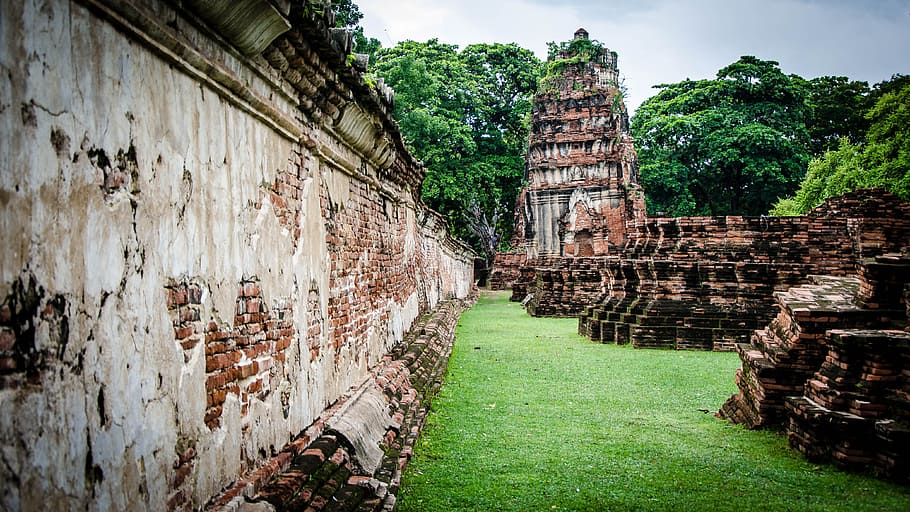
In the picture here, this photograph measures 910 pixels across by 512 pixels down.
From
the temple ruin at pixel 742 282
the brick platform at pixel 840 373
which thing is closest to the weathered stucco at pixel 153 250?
the brick platform at pixel 840 373

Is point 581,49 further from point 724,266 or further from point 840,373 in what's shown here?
point 840,373

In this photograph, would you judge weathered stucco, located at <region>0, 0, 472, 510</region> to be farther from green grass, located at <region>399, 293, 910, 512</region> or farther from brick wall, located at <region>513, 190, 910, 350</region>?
brick wall, located at <region>513, 190, 910, 350</region>

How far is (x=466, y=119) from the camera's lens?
31.7 meters

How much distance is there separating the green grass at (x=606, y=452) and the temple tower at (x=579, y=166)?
17.1 metres

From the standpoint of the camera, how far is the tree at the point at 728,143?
3050 centimetres

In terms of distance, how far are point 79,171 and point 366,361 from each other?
4.13 meters

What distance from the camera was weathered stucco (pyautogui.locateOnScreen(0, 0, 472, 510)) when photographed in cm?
175

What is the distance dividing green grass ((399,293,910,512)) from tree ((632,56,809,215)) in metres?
24.2

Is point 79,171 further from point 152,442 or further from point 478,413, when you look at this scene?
point 478,413

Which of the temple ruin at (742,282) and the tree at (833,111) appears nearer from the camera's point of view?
the temple ruin at (742,282)

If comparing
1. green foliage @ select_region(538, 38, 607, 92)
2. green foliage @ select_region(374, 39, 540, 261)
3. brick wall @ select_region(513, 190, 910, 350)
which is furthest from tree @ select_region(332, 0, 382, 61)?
brick wall @ select_region(513, 190, 910, 350)

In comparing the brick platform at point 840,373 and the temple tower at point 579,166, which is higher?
the temple tower at point 579,166

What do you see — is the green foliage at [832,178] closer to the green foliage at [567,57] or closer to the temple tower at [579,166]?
the temple tower at [579,166]

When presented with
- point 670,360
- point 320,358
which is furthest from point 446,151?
point 320,358
